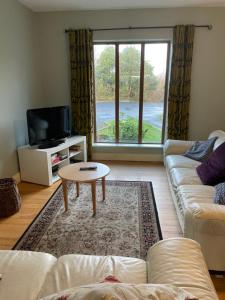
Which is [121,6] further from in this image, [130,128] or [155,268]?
[155,268]

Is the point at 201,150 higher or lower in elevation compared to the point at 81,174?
higher

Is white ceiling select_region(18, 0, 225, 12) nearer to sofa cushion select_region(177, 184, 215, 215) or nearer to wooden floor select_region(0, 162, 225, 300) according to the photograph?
wooden floor select_region(0, 162, 225, 300)

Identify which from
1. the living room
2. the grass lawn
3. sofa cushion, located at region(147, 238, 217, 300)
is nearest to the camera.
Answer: sofa cushion, located at region(147, 238, 217, 300)

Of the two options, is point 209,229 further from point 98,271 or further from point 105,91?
point 105,91

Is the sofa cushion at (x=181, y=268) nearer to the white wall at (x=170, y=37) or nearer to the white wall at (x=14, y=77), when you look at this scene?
the white wall at (x=14, y=77)

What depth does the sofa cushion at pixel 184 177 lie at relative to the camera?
2.49 m

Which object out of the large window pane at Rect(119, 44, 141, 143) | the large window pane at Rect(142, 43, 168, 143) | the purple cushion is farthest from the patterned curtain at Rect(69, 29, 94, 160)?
the purple cushion

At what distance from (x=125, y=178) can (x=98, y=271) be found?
247cm

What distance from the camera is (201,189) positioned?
224cm

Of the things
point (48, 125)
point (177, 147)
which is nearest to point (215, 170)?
point (177, 147)

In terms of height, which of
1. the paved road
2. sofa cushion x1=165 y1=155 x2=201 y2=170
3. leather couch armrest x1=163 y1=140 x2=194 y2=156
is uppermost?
the paved road

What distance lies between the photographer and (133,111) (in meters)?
4.39

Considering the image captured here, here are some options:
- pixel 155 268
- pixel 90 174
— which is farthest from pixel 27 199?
pixel 155 268

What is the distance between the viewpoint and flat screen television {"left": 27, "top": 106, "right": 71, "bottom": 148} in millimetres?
3355
